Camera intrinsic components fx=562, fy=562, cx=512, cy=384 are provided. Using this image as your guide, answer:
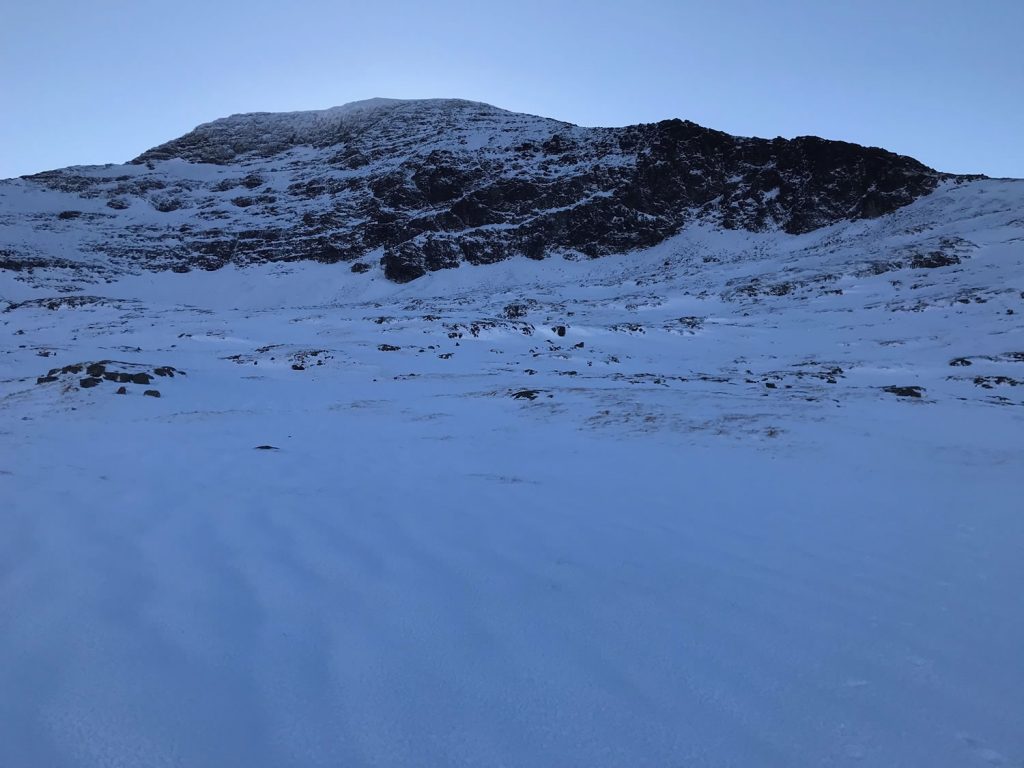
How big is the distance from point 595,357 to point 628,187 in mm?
46955

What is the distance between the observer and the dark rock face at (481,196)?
5628 centimetres

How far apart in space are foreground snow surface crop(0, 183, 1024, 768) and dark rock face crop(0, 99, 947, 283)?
1864 inches

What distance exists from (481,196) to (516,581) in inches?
2571

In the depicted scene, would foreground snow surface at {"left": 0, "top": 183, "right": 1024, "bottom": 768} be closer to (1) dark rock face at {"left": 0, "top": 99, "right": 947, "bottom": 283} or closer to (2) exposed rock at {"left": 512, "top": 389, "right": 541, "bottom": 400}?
(2) exposed rock at {"left": 512, "top": 389, "right": 541, "bottom": 400}

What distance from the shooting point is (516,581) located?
3938 mm

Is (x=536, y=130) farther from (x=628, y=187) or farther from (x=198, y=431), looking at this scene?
(x=198, y=431)

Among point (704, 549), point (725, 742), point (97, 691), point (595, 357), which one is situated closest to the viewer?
point (725, 742)

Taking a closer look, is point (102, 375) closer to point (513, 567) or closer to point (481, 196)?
point (513, 567)

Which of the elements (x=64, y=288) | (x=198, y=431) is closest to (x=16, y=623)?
(x=198, y=431)

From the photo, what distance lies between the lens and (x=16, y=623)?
3.19m

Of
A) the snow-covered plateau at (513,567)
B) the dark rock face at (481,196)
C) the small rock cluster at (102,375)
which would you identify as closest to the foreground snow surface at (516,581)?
the snow-covered plateau at (513,567)

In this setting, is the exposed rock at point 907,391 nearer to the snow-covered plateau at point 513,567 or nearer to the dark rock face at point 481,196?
the snow-covered plateau at point 513,567

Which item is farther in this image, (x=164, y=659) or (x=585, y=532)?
(x=585, y=532)

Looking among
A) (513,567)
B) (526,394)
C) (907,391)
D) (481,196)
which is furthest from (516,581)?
(481,196)
